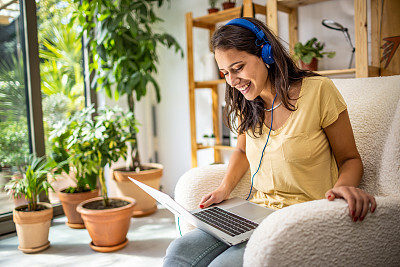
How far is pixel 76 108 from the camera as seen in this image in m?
2.67

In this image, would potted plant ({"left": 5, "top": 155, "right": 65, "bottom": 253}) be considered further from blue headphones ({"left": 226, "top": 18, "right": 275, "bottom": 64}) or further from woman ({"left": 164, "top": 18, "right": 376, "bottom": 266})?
blue headphones ({"left": 226, "top": 18, "right": 275, "bottom": 64})

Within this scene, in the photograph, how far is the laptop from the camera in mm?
896

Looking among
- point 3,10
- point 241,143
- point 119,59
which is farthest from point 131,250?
point 3,10

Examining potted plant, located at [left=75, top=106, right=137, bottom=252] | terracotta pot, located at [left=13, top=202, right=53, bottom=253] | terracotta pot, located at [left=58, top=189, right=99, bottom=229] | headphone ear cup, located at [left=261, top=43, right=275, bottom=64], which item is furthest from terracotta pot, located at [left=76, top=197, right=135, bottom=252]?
headphone ear cup, located at [left=261, top=43, right=275, bottom=64]

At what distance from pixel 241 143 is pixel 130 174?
1306 millimetres

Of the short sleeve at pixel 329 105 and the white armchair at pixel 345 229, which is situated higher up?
the short sleeve at pixel 329 105

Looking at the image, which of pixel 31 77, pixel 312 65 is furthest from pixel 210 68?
pixel 31 77

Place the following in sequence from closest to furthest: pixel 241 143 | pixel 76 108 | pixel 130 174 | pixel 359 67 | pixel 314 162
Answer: pixel 314 162 < pixel 241 143 < pixel 359 67 < pixel 130 174 < pixel 76 108

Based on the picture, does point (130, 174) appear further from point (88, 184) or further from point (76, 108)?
point (76, 108)

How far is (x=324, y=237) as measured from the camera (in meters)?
0.70

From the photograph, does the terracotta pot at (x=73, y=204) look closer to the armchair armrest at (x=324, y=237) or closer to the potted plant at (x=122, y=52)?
the potted plant at (x=122, y=52)

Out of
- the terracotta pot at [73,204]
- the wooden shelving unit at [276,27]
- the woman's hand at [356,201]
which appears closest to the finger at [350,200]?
the woman's hand at [356,201]

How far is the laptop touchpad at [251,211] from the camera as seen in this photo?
1.01m

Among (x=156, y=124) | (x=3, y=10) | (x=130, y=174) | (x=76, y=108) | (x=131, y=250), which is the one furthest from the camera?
(x=156, y=124)
